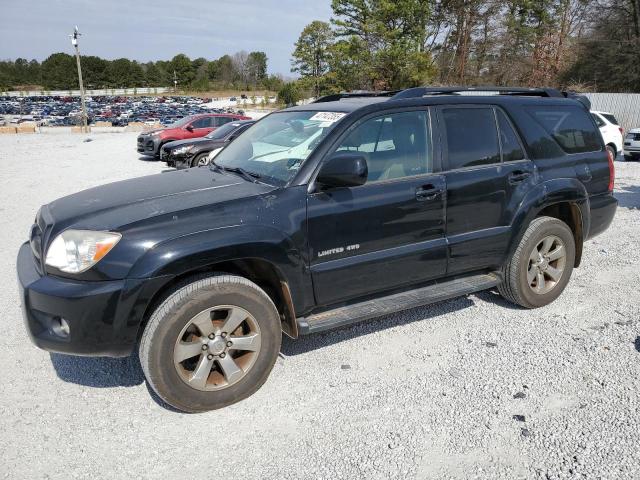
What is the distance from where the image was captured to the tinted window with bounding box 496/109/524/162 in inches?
163

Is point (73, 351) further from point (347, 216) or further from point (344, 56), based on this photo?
point (344, 56)

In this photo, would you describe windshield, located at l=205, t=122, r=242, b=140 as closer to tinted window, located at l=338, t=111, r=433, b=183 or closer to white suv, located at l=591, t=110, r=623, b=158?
white suv, located at l=591, t=110, r=623, b=158

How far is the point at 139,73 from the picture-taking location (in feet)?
463

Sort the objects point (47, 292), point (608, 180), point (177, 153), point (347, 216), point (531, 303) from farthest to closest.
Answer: point (177, 153) → point (608, 180) → point (531, 303) → point (347, 216) → point (47, 292)

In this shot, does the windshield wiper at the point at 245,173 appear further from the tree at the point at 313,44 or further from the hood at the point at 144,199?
the tree at the point at 313,44

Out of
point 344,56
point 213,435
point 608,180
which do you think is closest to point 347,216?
point 213,435

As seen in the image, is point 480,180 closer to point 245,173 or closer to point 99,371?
point 245,173

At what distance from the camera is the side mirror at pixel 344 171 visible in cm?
316

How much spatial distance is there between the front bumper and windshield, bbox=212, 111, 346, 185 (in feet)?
3.91

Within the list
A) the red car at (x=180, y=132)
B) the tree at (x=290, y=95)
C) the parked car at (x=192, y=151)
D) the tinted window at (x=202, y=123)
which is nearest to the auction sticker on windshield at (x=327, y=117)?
the parked car at (x=192, y=151)

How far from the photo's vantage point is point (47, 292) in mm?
2783

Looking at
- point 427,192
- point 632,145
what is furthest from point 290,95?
point 427,192

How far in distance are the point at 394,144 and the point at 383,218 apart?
1.94 feet

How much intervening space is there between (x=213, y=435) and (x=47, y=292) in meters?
1.21
